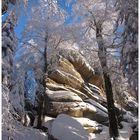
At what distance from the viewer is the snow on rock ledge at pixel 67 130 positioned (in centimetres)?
1669

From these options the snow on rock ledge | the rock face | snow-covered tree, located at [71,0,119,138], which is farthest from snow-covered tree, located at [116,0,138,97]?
the rock face

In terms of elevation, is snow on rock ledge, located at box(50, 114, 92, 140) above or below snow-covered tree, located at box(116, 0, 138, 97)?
below

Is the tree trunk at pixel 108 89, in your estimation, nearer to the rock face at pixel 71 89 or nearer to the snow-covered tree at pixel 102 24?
the snow-covered tree at pixel 102 24

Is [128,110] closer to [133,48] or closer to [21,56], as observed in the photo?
[21,56]

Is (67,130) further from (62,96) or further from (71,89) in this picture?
(71,89)

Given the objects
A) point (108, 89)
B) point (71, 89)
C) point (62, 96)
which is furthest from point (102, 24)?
point (71, 89)

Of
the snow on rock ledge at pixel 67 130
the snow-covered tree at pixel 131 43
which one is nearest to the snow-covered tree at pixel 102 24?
the snow on rock ledge at pixel 67 130

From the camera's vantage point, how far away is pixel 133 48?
27.2 feet

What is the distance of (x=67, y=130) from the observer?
17219 millimetres

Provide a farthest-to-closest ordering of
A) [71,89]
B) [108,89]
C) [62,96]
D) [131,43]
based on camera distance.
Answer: [71,89] < [62,96] < [108,89] < [131,43]

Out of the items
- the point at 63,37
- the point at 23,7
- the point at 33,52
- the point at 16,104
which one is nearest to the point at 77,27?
the point at 63,37

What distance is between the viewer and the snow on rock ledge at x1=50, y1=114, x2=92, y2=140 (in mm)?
16688

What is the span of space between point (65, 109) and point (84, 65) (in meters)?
7.41

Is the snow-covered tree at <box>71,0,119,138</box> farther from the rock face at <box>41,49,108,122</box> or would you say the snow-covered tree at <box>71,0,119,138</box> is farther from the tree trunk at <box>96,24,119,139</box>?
the rock face at <box>41,49,108,122</box>
